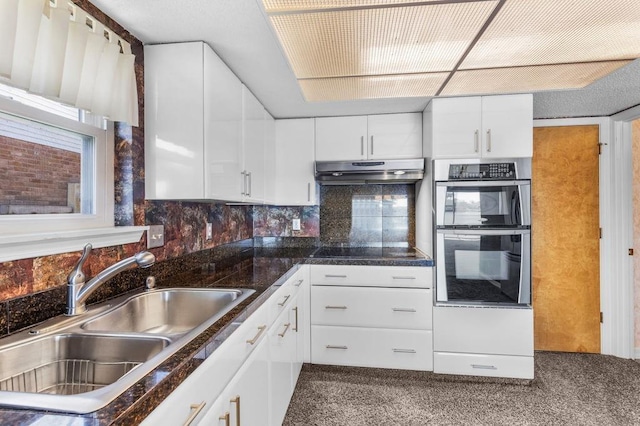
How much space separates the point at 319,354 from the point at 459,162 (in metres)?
1.75

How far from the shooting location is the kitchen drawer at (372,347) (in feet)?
7.52

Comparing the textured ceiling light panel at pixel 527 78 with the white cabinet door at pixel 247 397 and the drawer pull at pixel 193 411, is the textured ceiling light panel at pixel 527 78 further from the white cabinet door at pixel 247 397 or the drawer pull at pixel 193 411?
the drawer pull at pixel 193 411

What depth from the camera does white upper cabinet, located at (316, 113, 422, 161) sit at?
2631 millimetres

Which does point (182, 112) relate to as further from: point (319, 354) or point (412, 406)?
point (412, 406)

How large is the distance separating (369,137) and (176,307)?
1944 millimetres

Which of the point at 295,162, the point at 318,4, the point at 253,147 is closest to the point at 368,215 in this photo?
the point at 295,162

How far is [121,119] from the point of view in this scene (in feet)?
4.47

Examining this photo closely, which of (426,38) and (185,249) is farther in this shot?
(185,249)

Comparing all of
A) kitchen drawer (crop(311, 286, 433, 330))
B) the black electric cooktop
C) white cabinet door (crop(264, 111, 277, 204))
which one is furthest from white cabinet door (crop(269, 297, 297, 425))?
white cabinet door (crop(264, 111, 277, 204))

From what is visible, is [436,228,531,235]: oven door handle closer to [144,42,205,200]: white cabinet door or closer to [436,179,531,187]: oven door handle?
[436,179,531,187]: oven door handle

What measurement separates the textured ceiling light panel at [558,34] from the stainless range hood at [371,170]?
0.84m

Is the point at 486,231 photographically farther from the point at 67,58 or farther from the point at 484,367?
the point at 67,58

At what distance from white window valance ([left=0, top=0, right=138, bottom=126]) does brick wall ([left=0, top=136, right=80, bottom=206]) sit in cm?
22

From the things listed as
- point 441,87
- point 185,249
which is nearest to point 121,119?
point 185,249
